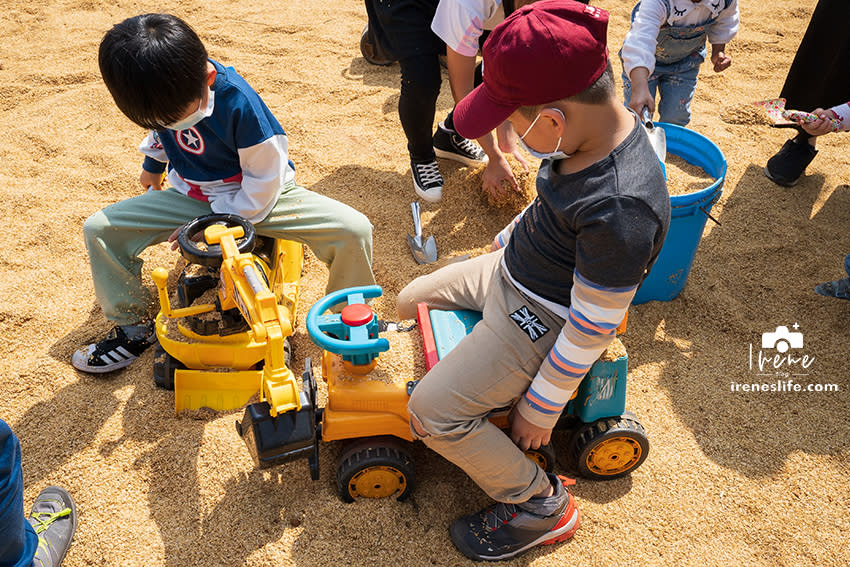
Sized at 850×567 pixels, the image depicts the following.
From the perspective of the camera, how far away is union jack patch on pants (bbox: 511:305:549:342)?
1422mm

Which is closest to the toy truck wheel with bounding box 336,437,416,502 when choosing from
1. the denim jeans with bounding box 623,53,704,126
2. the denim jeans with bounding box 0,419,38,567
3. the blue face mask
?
the denim jeans with bounding box 0,419,38,567

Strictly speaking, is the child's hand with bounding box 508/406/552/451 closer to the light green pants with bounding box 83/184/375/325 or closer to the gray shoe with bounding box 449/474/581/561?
the gray shoe with bounding box 449/474/581/561

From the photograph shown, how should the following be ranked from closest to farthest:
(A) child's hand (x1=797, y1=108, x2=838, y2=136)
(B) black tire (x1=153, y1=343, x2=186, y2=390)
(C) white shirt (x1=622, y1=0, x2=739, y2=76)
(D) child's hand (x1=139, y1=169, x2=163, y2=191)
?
(B) black tire (x1=153, y1=343, x2=186, y2=390), (D) child's hand (x1=139, y1=169, x2=163, y2=191), (A) child's hand (x1=797, y1=108, x2=838, y2=136), (C) white shirt (x1=622, y1=0, x2=739, y2=76)

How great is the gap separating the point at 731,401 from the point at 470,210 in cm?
123

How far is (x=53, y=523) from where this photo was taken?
1574 millimetres

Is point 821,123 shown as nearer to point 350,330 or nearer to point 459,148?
point 459,148

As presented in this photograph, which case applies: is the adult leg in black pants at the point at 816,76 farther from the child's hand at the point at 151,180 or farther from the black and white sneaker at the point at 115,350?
the black and white sneaker at the point at 115,350

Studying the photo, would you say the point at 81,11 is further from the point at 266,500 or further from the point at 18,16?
the point at 266,500

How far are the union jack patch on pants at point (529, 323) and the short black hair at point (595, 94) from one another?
0.44 metres

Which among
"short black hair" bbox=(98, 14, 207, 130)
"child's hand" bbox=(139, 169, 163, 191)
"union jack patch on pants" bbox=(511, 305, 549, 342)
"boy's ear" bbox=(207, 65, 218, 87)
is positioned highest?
"short black hair" bbox=(98, 14, 207, 130)

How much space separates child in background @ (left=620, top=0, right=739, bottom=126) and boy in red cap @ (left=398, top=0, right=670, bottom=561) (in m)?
1.07

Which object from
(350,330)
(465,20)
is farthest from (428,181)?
(350,330)

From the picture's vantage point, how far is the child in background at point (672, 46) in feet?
7.66

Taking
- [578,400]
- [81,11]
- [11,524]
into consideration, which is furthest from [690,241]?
[81,11]
